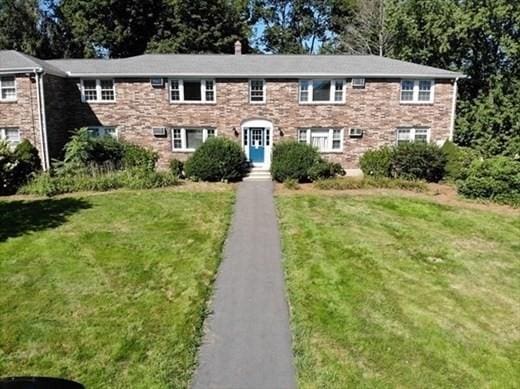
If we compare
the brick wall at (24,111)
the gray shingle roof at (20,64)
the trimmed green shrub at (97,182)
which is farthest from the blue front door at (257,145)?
the brick wall at (24,111)

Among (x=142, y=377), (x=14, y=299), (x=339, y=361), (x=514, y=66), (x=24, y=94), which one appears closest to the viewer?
(x=142, y=377)

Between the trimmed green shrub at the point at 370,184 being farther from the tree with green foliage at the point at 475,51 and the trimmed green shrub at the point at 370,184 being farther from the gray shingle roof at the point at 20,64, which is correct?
the gray shingle roof at the point at 20,64

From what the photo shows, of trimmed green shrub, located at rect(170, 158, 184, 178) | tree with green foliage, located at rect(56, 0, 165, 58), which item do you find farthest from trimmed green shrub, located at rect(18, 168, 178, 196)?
tree with green foliage, located at rect(56, 0, 165, 58)

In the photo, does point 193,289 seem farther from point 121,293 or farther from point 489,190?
point 489,190

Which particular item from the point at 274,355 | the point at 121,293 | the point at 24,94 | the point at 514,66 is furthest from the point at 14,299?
the point at 514,66

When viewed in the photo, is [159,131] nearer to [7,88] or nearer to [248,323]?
[7,88]

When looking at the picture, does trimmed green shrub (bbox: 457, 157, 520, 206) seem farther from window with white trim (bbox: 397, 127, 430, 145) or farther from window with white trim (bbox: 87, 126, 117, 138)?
window with white trim (bbox: 87, 126, 117, 138)

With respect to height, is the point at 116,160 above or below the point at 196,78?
below
